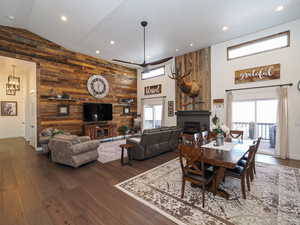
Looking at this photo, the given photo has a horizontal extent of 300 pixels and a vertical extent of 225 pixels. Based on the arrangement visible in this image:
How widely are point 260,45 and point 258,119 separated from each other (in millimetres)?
2765

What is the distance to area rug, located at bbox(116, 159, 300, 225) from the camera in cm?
202

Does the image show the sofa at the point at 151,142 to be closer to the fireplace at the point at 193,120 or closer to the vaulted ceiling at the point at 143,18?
the fireplace at the point at 193,120

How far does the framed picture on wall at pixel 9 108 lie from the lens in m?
7.95

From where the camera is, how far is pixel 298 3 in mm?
3754

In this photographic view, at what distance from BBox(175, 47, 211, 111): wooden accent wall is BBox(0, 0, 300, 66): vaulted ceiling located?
53cm

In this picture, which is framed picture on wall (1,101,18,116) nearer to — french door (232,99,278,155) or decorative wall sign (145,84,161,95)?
decorative wall sign (145,84,161,95)

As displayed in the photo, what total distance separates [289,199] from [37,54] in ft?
28.8

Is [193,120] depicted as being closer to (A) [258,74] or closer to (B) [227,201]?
(A) [258,74]

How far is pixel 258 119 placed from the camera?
5.28 metres

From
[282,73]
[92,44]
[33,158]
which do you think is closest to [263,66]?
[282,73]

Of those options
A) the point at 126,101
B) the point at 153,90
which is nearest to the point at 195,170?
the point at 153,90

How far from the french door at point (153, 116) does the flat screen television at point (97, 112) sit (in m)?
2.44

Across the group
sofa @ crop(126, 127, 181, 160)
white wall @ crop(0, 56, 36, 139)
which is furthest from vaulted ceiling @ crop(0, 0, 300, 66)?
white wall @ crop(0, 56, 36, 139)

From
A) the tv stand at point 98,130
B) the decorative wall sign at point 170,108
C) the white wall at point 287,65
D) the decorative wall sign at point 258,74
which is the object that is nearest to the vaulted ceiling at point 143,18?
the white wall at point 287,65
